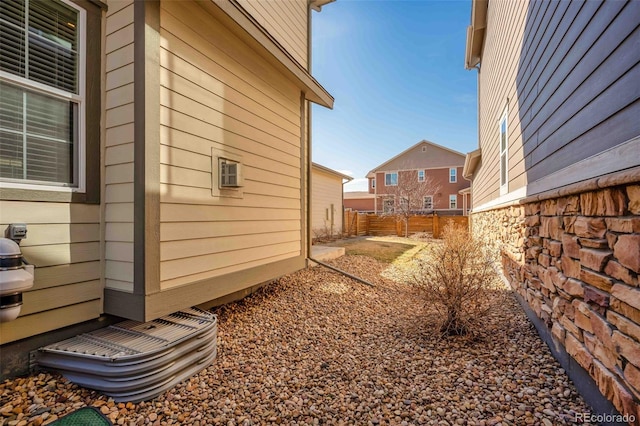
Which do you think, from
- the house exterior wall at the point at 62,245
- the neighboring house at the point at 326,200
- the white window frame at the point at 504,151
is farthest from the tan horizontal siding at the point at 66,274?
the neighboring house at the point at 326,200

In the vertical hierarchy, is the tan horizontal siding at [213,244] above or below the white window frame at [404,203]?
below

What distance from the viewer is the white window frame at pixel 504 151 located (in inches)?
217

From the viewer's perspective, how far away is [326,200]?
14289mm

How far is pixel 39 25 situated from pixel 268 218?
9.71 ft

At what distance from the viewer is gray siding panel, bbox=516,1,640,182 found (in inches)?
73.9

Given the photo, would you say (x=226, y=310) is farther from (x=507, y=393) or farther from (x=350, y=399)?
(x=507, y=393)

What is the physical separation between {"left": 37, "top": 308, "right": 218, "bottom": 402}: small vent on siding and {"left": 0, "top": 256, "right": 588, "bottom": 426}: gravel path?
83 millimetres

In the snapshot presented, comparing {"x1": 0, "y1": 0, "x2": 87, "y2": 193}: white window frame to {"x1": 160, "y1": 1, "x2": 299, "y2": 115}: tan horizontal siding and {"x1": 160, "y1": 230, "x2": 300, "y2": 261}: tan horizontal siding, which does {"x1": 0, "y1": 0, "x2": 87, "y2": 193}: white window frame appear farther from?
{"x1": 160, "y1": 230, "x2": 300, "y2": 261}: tan horizontal siding

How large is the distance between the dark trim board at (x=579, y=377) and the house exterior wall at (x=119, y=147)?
357 centimetres

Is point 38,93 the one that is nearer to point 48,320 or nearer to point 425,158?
point 48,320

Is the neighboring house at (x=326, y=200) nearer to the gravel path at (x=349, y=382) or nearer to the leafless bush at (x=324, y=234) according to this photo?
the leafless bush at (x=324, y=234)

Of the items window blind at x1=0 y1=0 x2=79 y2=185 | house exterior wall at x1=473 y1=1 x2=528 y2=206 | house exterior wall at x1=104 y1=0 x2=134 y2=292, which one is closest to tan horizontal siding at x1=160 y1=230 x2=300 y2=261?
house exterior wall at x1=104 y1=0 x2=134 y2=292

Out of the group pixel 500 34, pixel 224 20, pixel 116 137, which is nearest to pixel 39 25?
pixel 116 137
